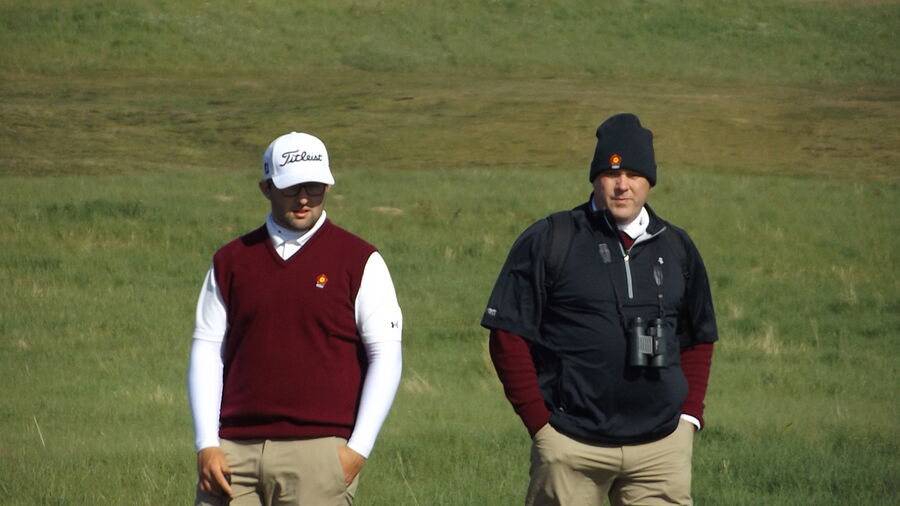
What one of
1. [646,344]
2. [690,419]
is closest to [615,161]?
[646,344]

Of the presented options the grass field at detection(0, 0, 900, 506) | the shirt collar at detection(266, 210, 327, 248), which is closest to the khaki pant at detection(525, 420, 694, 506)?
the shirt collar at detection(266, 210, 327, 248)

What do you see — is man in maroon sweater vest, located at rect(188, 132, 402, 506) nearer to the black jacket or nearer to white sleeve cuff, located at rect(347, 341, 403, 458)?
white sleeve cuff, located at rect(347, 341, 403, 458)

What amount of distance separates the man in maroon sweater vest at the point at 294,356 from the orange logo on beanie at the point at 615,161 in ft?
3.35

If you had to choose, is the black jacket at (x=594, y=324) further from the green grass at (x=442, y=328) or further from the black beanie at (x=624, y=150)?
the green grass at (x=442, y=328)

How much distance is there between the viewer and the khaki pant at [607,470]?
17.8ft

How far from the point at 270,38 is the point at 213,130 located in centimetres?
2133

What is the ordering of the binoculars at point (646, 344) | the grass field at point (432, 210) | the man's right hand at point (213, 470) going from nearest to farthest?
the man's right hand at point (213, 470) → the binoculars at point (646, 344) → the grass field at point (432, 210)

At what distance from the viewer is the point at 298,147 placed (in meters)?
5.12

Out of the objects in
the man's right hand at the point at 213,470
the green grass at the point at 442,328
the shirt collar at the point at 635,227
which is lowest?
the green grass at the point at 442,328

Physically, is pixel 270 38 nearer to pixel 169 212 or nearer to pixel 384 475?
pixel 169 212

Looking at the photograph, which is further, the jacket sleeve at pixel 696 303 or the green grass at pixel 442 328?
the green grass at pixel 442 328

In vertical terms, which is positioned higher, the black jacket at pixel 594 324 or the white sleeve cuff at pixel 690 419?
the black jacket at pixel 594 324

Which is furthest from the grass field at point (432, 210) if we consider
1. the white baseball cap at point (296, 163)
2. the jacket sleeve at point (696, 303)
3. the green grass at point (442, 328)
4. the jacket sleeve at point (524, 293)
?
the white baseball cap at point (296, 163)

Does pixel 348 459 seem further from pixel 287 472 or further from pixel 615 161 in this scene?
pixel 615 161
